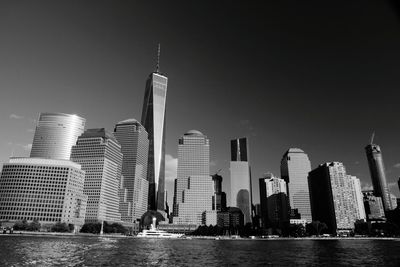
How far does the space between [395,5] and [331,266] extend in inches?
2115

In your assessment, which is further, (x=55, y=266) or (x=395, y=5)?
(x=55, y=266)

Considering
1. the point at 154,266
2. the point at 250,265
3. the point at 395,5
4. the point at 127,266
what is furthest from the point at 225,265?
the point at 395,5

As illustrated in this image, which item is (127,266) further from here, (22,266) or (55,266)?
(22,266)

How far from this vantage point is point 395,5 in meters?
13.0

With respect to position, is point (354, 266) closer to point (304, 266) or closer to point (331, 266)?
Result: point (331, 266)

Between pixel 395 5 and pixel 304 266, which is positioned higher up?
pixel 395 5

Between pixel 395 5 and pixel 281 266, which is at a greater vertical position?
pixel 395 5

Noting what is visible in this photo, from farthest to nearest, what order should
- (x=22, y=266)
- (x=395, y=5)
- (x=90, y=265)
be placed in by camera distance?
(x=90, y=265) → (x=22, y=266) → (x=395, y=5)

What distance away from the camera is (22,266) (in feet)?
155

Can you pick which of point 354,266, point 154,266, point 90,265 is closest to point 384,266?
point 354,266

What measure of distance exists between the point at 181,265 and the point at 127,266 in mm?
9781

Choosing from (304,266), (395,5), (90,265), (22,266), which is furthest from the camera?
(304,266)

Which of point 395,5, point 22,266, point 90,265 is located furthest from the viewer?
point 90,265

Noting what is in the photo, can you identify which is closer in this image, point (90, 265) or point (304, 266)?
point (90, 265)
